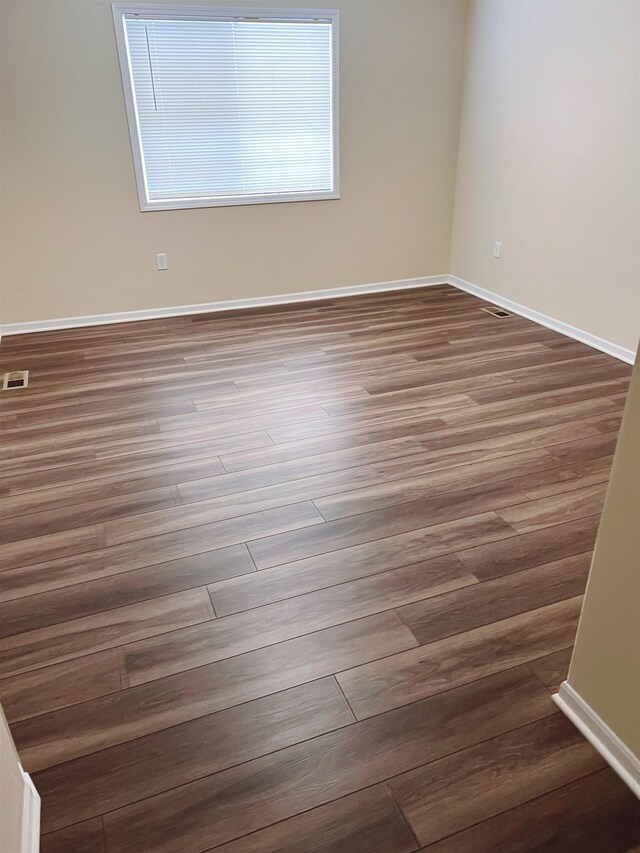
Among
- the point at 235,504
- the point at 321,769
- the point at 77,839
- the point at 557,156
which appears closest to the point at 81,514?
the point at 235,504

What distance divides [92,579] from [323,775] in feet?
3.30

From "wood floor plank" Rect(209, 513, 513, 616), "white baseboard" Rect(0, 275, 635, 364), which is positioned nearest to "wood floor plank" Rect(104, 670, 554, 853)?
"wood floor plank" Rect(209, 513, 513, 616)

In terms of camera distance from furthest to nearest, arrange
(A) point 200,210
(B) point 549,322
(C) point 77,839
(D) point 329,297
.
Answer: (D) point 329,297
(A) point 200,210
(B) point 549,322
(C) point 77,839

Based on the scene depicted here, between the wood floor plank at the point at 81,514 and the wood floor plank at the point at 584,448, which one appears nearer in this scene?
the wood floor plank at the point at 81,514

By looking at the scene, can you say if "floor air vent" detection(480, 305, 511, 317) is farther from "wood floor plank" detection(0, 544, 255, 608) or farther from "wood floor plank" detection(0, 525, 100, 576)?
"wood floor plank" detection(0, 525, 100, 576)

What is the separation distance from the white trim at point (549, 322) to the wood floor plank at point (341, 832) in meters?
2.69

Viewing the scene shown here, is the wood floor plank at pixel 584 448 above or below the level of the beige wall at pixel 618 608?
below

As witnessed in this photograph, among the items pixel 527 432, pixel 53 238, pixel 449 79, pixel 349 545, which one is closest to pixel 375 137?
pixel 449 79

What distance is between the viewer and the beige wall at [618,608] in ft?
3.93

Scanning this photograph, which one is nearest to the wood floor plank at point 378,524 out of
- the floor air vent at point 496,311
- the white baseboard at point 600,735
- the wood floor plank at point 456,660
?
the wood floor plank at point 456,660

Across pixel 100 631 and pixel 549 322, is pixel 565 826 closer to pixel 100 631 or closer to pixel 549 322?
pixel 100 631

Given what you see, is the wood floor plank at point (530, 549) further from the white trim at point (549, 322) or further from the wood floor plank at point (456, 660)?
the white trim at point (549, 322)

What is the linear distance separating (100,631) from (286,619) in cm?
54

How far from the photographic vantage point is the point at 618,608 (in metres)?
1.29
